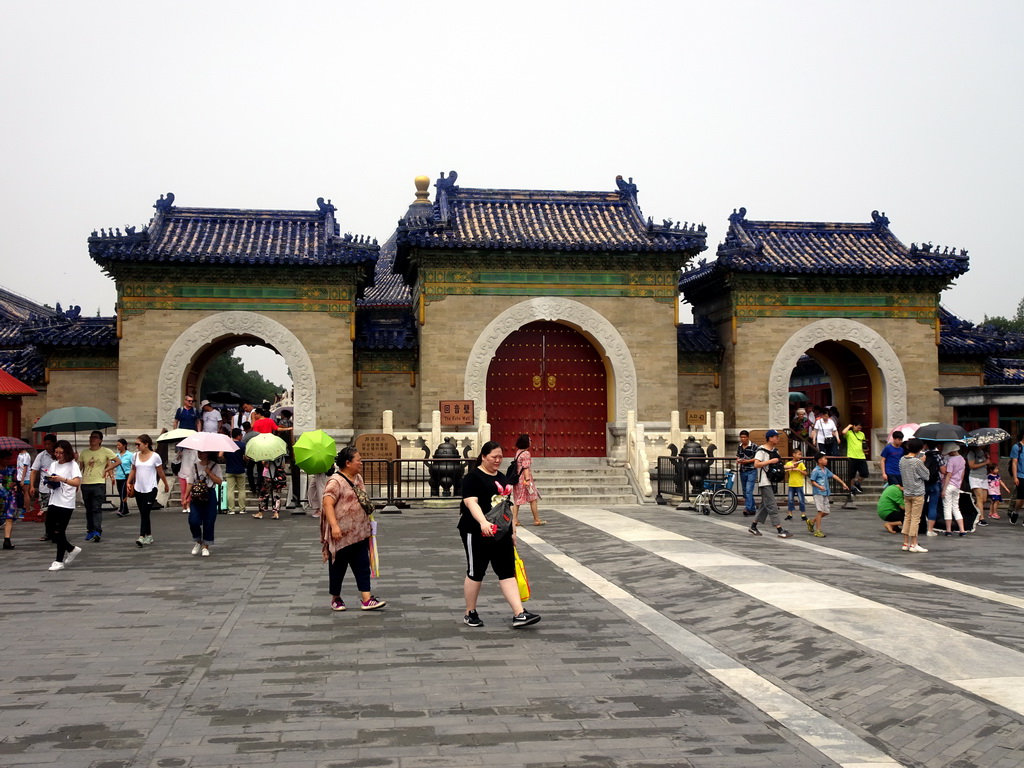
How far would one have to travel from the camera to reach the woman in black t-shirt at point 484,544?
8.07 m

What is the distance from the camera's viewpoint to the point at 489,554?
814 centimetres

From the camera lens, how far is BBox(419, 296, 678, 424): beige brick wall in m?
22.2

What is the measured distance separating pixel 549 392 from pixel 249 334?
712 centimetres

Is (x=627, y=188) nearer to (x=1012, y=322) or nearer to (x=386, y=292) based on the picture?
(x=386, y=292)

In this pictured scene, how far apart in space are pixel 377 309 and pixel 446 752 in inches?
1120

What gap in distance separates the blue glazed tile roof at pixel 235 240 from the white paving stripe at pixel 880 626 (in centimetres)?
1281

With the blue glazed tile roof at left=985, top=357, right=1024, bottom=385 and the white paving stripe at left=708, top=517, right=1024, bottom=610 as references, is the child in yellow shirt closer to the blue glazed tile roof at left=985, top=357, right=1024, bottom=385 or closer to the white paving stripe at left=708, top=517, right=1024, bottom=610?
the white paving stripe at left=708, top=517, right=1024, bottom=610

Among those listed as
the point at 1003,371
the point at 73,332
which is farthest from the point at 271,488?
the point at 1003,371

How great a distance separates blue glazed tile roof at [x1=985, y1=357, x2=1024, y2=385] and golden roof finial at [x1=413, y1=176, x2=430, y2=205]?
23.5 metres

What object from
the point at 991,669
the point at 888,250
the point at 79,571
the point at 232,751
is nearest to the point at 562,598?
the point at 991,669

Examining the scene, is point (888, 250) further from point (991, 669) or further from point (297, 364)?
point (991, 669)

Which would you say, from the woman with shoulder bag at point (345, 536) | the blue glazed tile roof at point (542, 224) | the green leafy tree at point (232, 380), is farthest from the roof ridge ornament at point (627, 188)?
the green leafy tree at point (232, 380)

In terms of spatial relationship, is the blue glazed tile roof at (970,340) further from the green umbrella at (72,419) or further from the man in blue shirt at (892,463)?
the green umbrella at (72,419)

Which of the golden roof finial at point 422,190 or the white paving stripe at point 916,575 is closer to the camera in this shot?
the white paving stripe at point 916,575
